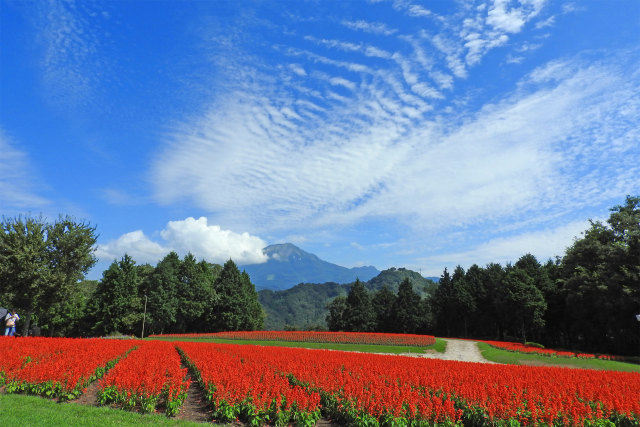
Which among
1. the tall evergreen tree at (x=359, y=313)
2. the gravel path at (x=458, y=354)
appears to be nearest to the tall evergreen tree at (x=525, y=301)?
the gravel path at (x=458, y=354)

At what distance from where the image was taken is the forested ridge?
104ft

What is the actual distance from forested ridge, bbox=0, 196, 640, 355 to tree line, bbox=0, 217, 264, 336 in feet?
0.44

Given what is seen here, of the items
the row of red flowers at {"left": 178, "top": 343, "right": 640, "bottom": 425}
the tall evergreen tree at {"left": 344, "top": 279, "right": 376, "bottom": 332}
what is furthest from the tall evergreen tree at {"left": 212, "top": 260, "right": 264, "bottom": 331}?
the row of red flowers at {"left": 178, "top": 343, "right": 640, "bottom": 425}

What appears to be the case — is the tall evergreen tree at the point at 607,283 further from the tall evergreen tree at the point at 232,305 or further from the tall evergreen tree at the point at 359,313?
the tall evergreen tree at the point at 232,305

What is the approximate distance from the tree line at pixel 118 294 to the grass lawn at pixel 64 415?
25.9m

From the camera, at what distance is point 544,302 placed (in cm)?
4894

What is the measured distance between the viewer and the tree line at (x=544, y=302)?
38.7m

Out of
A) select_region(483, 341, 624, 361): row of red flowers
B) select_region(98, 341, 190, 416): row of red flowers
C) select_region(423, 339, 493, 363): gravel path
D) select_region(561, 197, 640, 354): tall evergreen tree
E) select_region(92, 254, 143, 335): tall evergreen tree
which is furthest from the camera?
select_region(92, 254, 143, 335): tall evergreen tree

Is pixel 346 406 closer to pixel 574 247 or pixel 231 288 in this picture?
pixel 574 247

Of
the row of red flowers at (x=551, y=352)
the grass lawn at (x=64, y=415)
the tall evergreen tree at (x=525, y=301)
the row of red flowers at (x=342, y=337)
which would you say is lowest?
the row of red flowers at (x=551, y=352)

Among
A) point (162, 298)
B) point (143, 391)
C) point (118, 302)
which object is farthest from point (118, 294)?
point (143, 391)

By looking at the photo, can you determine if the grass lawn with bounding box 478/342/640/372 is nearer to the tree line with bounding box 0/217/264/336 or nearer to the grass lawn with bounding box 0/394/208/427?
the grass lawn with bounding box 0/394/208/427

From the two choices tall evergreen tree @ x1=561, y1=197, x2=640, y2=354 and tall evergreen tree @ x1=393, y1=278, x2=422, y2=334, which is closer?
tall evergreen tree @ x1=561, y1=197, x2=640, y2=354

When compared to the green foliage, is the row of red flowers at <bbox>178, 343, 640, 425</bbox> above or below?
below
